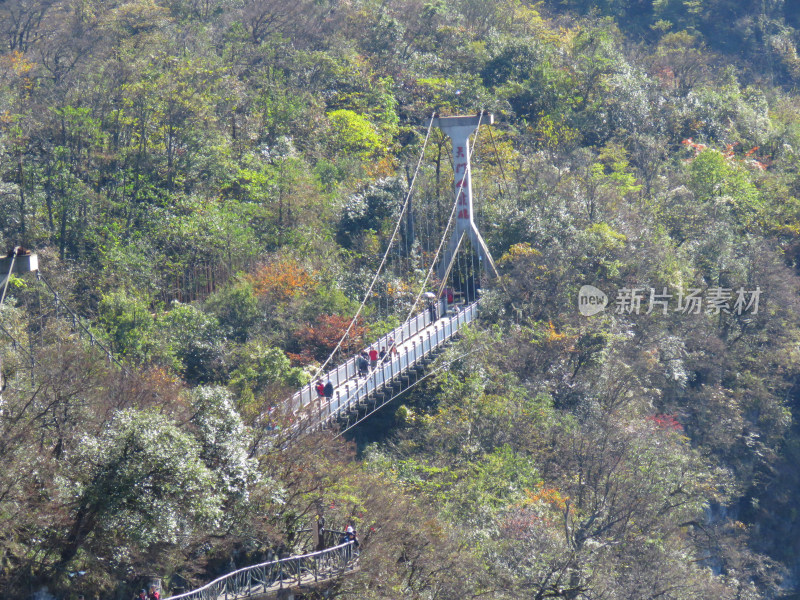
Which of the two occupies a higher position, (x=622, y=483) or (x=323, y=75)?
(x=323, y=75)

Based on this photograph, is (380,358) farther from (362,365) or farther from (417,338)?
(417,338)

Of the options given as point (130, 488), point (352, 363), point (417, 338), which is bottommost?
point (417, 338)

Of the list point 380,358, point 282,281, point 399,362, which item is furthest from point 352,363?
point 282,281

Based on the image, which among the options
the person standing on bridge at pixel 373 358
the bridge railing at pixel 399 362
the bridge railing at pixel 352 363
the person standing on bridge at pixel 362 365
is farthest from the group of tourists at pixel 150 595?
the person standing on bridge at pixel 373 358

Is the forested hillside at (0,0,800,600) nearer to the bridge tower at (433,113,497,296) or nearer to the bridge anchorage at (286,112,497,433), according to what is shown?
the bridge anchorage at (286,112,497,433)

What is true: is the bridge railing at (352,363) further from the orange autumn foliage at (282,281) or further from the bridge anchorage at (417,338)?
the orange autumn foliage at (282,281)

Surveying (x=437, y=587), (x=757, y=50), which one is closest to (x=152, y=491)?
(x=437, y=587)

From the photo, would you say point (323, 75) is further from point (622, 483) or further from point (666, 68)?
point (622, 483)
